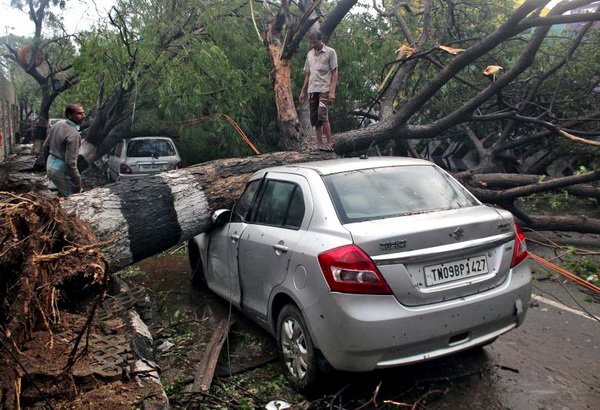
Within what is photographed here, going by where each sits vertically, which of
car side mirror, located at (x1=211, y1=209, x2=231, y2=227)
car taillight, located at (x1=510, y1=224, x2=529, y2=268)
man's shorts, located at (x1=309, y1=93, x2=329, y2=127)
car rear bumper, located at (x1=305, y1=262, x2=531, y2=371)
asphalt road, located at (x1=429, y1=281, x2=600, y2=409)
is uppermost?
man's shorts, located at (x1=309, y1=93, x2=329, y2=127)

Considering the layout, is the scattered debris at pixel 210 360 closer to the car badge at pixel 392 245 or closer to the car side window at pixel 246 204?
the car side window at pixel 246 204

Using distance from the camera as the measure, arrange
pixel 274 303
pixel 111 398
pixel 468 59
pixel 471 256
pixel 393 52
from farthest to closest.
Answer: pixel 393 52
pixel 468 59
pixel 274 303
pixel 471 256
pixel 111 398

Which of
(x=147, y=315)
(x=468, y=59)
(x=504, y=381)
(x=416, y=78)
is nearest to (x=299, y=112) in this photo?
(x=468, y=59)

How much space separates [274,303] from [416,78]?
30.2ft

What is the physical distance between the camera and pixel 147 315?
499 cm

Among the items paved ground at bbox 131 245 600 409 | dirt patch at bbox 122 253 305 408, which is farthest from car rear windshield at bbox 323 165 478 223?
dirt patch at bbox 122 253 305 408

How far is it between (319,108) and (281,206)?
3.69 meters

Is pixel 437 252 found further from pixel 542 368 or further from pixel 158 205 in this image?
pixel 158 205

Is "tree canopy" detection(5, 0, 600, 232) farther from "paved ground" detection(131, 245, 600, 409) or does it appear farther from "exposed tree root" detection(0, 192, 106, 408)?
A: "exposed tree root" detection(0, 192, 106, 408)

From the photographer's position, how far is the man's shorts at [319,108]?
7496mm

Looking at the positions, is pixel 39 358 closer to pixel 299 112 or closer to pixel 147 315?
pixel 147 315

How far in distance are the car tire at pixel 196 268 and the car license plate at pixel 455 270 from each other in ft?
11.2

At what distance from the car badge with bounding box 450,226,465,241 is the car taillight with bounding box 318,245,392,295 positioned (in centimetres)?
58

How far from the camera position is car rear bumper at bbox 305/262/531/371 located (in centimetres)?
301
